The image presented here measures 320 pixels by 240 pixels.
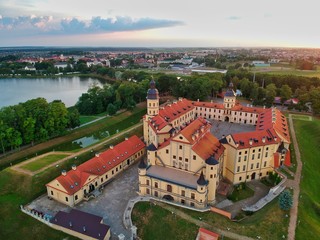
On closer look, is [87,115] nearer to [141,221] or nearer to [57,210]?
[57,210]

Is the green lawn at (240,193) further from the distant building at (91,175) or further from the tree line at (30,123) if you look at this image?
the tree line at (30,123)

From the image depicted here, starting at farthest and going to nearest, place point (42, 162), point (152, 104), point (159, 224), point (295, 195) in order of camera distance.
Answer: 1. point (152, 104)
2. point (42, 162)
3. point (295, 195)
4. point (159, 224)

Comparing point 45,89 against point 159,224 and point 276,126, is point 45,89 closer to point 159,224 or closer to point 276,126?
point 276,126

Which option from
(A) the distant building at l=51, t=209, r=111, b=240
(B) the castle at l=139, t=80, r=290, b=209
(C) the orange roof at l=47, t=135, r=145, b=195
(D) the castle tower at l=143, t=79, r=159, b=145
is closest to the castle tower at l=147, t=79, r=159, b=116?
(D) the castle tower at l=143, t=79, r=159, b=145

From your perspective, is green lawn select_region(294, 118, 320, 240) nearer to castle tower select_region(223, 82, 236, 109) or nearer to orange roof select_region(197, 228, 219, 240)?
orange roof select_region(197, 228, 219, 240)

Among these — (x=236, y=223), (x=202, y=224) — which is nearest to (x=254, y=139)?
(x=236, y=223)

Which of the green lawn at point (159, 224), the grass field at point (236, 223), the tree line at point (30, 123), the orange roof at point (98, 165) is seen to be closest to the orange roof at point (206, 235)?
the green lawn at point (159, 224)

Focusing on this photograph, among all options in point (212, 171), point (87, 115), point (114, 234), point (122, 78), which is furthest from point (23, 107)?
point (122, 78)
